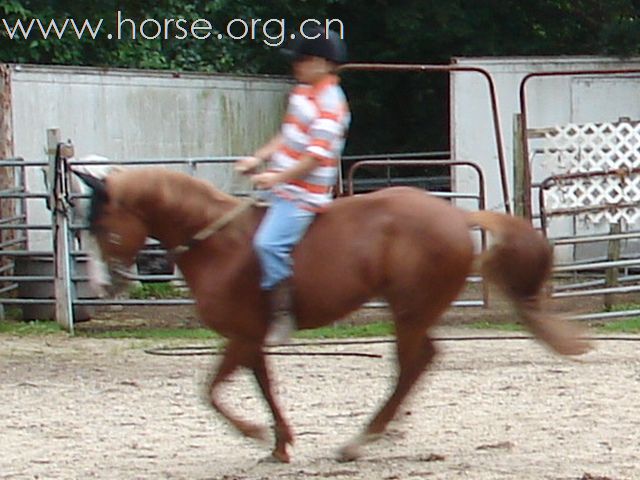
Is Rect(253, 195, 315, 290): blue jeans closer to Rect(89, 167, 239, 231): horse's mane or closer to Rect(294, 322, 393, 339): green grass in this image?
Rect(89, 167, 239, 231): horse's mane

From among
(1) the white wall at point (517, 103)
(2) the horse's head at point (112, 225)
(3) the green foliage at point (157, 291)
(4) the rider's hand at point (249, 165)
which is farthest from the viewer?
(1) the white wall at point (517, 103)

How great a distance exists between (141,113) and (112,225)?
27.2 ft

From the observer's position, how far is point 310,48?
5.82 meters

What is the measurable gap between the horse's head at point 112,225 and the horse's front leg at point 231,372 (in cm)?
60

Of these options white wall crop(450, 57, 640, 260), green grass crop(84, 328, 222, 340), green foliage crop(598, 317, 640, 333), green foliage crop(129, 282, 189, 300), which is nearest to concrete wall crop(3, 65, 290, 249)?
green foliage crop(129, 282, 189, 300)

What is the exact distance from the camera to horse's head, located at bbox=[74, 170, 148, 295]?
5867mm

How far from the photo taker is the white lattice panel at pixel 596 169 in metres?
11.6

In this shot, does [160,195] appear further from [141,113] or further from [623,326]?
[141,113]

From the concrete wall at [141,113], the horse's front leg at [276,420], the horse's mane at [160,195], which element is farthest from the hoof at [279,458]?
the concrete wall at [141,113]

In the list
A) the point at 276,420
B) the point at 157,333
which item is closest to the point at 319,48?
the point at 276,420

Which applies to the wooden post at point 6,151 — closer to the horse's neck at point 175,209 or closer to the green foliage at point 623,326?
the green foliage at point 623,326

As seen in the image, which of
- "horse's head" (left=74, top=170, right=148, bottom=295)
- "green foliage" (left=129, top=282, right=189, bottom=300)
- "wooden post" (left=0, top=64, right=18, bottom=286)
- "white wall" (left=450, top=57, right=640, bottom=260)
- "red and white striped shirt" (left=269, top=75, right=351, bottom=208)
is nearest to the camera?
"red and white striped shirt" (left=269, top=75, right=351, bottom=208)
